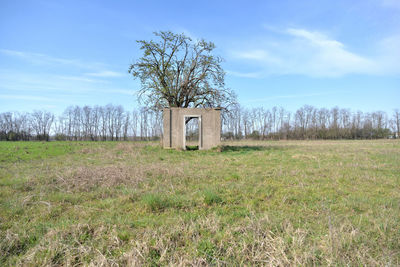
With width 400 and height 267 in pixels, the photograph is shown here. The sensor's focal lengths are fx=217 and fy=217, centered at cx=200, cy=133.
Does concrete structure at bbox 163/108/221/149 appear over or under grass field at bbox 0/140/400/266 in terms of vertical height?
over

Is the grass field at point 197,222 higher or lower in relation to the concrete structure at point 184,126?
lower

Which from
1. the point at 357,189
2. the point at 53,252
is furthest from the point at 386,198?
the point at 53,252

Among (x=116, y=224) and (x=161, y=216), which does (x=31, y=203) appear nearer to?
(x=116, y=224)

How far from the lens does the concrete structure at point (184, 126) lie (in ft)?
61.0

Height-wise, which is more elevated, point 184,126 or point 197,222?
point 184,126

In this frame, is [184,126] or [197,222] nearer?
[197,222]

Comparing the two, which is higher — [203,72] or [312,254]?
[203,72]

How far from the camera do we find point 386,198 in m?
5.28

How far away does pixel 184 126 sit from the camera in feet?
60.9

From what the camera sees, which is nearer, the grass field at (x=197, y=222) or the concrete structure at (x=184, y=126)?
the grass field at (x=197, y=222)

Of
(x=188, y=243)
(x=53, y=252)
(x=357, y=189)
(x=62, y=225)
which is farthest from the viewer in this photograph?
(x=357, y=189)

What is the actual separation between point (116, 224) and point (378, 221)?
14.8ft

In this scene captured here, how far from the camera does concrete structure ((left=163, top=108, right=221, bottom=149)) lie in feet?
61.0

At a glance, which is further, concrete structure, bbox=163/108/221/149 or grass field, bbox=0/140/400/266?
concrete structure, bbox=163/108/221/149
